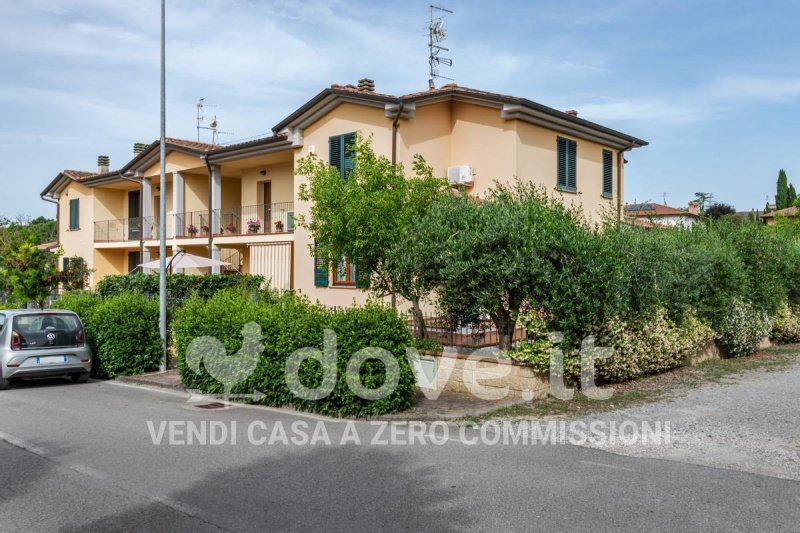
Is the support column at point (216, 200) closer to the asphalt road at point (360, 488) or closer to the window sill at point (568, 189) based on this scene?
the window sill at point (568, 189)

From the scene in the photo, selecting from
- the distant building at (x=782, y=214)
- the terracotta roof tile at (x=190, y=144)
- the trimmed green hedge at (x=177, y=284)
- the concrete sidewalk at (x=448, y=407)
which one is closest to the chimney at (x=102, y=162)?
the terracotta roof tile at (x=190, y=144)

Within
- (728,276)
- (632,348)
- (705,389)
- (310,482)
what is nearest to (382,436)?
(310,482)

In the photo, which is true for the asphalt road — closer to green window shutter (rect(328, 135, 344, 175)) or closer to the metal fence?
the metal fence

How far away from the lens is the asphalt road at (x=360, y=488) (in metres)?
5.18

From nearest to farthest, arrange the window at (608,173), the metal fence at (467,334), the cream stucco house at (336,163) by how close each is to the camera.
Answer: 1. the metal fence at (467,334)
2. the cream stucco house at (336,163)
3. the window at (608,173)

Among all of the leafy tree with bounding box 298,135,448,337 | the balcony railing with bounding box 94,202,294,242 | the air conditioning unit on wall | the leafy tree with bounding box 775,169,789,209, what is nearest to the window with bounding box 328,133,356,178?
the air conditioning unit on wall

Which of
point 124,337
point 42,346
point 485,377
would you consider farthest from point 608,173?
point 42,346

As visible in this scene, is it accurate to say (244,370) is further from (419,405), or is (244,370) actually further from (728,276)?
(728,276)

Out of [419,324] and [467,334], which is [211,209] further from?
[467,334]

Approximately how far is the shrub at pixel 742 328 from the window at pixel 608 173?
6896 millimetres

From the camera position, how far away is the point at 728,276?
14211mm

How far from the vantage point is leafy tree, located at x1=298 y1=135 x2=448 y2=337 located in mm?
12078

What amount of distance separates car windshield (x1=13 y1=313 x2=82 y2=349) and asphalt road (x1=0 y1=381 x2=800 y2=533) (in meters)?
5.14

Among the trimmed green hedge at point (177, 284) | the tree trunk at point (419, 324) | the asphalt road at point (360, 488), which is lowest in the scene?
the asphalt road at point (360, 488)
